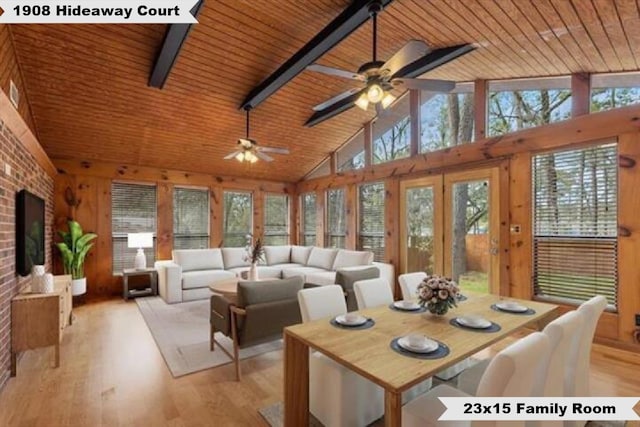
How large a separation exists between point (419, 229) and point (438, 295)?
325cm

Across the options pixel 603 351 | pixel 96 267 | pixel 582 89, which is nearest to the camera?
pixel 603 351

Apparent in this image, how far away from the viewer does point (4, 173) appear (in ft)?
8.88

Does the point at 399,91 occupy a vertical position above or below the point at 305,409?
above

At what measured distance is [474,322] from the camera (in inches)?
76.3

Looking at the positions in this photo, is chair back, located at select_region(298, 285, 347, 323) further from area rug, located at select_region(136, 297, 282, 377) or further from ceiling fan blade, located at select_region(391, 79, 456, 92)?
ceiling fan blade, located at select_region(391, 79, 456, 92)

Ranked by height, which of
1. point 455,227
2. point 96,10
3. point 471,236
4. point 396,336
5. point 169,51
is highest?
Answer: point 169,51

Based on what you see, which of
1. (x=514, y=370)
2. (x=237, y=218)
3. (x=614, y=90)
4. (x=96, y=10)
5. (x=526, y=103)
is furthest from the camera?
(x=237, y=218)

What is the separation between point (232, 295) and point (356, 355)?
237cm

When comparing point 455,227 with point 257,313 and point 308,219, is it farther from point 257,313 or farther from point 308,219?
point 308,219

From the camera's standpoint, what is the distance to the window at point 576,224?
332cm

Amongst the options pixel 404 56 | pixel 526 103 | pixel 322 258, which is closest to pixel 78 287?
pixel 322 258

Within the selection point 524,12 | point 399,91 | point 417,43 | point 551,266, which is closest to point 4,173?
point 417,43

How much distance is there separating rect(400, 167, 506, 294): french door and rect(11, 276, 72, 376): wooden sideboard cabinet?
184 inches

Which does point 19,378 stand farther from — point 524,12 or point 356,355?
point 524,12
